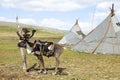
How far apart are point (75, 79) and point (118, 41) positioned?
1915 centimetres

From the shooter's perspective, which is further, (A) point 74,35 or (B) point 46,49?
(A) point 74,35

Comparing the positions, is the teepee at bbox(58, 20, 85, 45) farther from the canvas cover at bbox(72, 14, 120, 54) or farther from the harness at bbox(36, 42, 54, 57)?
the harness at bbox(36, 42, 54, 57)

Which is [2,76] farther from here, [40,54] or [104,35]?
[104,35]

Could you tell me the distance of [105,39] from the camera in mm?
37688

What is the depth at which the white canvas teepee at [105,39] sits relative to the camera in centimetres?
3716

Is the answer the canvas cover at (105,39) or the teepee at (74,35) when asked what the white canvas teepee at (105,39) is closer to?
the canvas cover at (105,39)

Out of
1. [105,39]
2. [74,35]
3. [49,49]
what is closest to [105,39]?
[105,39]

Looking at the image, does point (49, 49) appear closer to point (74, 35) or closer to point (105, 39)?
point (105, 39)

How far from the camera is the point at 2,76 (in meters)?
19.7

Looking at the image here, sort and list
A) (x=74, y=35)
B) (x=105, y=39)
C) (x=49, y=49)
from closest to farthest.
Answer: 1. (x=49, y=49)
2. (x=105, y=39)
3. (x=74, y=35)

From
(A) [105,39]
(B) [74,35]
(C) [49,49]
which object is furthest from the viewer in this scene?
(B) [74,35]

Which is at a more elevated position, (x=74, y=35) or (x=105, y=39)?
(x=105, y=39)

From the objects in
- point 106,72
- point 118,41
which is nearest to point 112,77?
point 106,72

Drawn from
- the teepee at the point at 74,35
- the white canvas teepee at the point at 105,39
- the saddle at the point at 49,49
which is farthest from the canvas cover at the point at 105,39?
the saddle at the point at 49,49
